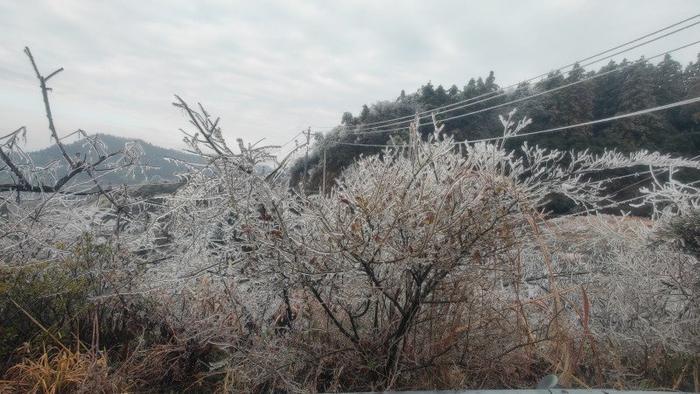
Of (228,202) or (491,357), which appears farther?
(491,357)

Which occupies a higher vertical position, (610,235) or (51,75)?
(51,75)

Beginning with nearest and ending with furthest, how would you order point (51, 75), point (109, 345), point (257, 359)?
point (257, 359) → point (109, 345) → point (51, 75)

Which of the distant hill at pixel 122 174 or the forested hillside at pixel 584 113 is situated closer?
the distant hill at pixel 122 174

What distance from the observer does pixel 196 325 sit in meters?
3.62

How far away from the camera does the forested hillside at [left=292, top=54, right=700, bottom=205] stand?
25.2 meters

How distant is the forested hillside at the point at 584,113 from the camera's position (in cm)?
2520

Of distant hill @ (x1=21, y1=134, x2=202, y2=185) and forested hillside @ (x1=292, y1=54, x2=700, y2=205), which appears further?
forested hillside @ (x1=292, y1=54, x2=700, y2=205)

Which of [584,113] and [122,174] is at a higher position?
[584,113]

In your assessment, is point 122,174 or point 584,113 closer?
point 122,174

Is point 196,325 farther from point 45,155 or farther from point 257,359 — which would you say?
point 45,155

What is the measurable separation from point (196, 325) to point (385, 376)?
1597 millimetres

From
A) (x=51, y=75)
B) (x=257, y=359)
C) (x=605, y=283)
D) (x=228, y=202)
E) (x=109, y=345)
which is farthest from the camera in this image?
(x=605, y=283)

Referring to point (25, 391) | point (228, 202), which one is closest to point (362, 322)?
point (228, 202)

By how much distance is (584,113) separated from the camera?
28.8 meters
